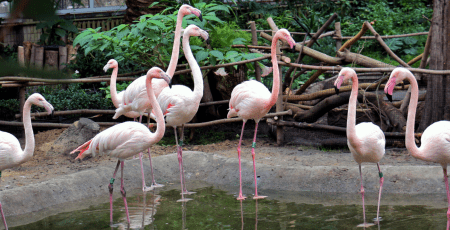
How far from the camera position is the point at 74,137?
20.3 ft

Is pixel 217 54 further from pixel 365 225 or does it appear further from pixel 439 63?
pixel 365 225

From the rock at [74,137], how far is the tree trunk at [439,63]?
484 cm

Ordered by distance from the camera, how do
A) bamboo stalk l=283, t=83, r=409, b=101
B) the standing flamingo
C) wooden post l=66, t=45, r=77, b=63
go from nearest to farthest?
the standing flamingo, bamboo stalk l=283, t=83, r=409, b=101, wooden post l=66, t=45, r=77, b=63

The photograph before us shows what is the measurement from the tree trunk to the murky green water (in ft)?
7.70

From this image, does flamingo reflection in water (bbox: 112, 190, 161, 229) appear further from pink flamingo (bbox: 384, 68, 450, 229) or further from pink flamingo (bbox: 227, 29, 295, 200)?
pink flamingo (bbox: 384, 68, 450, 229)

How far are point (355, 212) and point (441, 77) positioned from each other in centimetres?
290

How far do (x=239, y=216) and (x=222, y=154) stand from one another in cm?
224

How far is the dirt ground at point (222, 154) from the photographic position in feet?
17.0

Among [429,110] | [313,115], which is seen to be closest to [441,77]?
[429,110]

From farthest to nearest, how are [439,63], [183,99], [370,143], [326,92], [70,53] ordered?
[70,53], [326,92], [439,63], [183,99], [370,143]

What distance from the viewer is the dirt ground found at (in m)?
5.19

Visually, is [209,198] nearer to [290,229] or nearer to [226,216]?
[226,216]

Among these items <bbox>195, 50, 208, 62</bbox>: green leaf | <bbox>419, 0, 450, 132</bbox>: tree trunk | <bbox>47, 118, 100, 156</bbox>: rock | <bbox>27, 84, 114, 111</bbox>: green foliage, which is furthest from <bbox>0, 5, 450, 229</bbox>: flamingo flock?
<bbox>27, 84, 114, 111</bbox>: green foliage

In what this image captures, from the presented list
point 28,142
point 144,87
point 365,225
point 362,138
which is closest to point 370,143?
point 362,138
